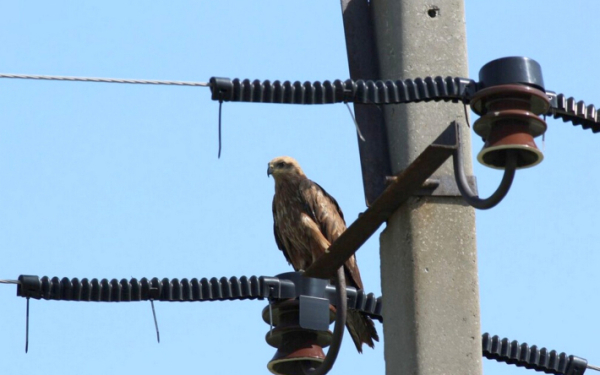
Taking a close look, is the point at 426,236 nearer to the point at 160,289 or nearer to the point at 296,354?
the point at 296,354

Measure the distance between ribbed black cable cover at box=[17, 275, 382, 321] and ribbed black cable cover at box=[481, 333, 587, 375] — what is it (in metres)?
0.76

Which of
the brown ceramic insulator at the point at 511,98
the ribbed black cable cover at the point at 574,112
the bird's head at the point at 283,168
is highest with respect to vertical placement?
the bird's head at the point at 283,168

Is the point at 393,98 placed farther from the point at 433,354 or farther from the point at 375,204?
the point at 433,354

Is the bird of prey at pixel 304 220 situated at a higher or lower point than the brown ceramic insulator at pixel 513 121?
higher

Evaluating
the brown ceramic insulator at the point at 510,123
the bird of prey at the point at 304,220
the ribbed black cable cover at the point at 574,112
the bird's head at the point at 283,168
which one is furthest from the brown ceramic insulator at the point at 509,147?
the bird's head at the point at 283,168

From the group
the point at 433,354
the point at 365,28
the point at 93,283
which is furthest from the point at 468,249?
the point at 93,283

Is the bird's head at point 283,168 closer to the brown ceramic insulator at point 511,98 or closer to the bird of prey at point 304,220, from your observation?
the bird of prey at point 304,220

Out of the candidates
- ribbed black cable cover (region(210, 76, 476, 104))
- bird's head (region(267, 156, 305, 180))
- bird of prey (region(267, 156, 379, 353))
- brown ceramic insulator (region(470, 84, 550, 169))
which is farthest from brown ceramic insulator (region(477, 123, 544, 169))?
bird's head (region(267, 156, 305, 180))

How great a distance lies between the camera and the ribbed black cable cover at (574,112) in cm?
564

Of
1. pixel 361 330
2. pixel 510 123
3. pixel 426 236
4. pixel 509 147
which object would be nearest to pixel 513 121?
pixel 510 123

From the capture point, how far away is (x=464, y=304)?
5297 mm

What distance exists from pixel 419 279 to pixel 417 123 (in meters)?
0.83

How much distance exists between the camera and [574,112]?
571cm

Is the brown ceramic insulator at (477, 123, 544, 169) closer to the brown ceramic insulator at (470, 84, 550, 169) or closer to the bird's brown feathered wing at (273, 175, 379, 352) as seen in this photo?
the brown ceramic insulator at (470, 84, 550, 169)
